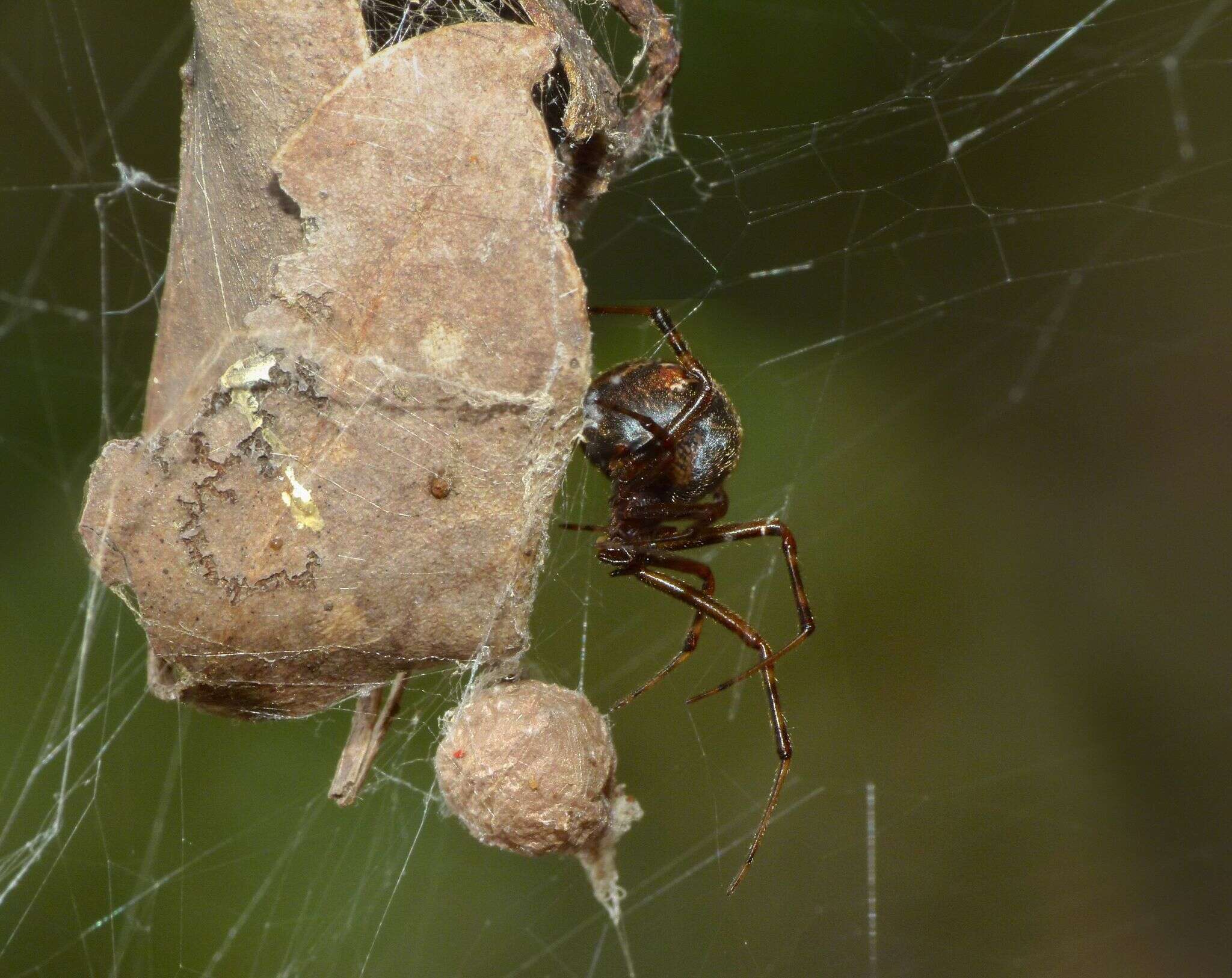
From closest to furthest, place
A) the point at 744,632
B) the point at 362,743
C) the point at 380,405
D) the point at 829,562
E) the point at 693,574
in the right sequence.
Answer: the point at 380,405 → the point at 362,743 → the point at 744,632 → the point at 693,574 → the point at 829,562

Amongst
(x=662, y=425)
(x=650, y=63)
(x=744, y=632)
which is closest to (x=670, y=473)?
(x=662, y=425)

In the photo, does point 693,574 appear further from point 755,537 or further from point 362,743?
point 362,743

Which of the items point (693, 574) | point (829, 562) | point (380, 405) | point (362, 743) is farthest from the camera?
point (829, 562)

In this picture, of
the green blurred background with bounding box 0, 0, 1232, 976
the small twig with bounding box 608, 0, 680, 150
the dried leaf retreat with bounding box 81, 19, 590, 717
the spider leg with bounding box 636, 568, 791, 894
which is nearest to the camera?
the dried leaf retreat with bounding box 81, 19, 590, 717

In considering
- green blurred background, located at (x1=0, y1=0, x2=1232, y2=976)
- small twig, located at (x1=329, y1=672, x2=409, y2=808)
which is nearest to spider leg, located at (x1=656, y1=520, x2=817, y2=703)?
green blurred background, located at (x1=0, y1=0, x2=1232, y2=976)

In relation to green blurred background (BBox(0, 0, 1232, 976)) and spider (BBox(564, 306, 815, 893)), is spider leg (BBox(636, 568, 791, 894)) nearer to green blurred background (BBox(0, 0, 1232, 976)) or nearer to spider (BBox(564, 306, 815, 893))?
spider (BBox(564, 306, 815, 893))

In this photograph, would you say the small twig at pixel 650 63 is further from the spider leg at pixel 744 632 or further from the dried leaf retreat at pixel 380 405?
the spider leg at pixel 744 632
